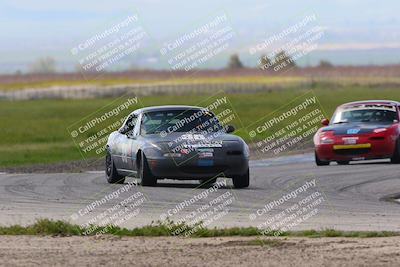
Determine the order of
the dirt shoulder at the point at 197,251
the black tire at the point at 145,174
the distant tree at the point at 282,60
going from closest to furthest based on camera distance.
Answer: the dirt shoulder at the point at 197,251, the black tire at the point at 145,174, the distant tree at the point at 282,60

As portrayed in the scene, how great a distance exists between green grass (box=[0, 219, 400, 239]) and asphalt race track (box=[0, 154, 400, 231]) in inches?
32.0

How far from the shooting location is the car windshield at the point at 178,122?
21391 mm

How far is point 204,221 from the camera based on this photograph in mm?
15594

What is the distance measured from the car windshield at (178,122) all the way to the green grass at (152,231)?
6783mm

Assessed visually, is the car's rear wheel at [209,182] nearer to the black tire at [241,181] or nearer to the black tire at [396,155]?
the black tire at [241,181]

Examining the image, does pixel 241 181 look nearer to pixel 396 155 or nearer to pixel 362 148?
pixel 362 148

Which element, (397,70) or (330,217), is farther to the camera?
(397,70)

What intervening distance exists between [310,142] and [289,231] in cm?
2403

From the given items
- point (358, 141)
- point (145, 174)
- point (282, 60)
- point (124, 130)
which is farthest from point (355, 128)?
point (282, 60)

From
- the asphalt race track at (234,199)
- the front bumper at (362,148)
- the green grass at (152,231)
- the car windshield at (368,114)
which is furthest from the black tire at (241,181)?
the car windshield at (368,114)

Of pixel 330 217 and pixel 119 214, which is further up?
pixel 119 214

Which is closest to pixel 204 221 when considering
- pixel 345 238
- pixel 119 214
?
pixel 119 214

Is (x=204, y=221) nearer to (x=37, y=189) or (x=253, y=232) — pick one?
(x=253, y=232)

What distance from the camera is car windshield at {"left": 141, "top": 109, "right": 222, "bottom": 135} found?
21.4m
